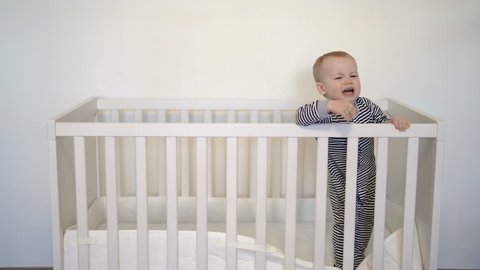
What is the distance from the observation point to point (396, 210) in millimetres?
1771

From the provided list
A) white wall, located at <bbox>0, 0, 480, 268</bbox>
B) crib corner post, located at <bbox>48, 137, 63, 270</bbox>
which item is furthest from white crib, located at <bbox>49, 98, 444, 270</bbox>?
white wall, located at <bbox>0, 0, 480, 268</bbox>

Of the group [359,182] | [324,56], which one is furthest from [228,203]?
[324,56]

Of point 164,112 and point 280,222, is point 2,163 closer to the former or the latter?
point 164,112

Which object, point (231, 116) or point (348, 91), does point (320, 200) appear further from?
point (231, 116)

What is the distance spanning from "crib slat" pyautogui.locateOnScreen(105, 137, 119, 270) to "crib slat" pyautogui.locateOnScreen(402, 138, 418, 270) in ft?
2.56

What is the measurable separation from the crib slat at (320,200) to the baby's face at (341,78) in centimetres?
24

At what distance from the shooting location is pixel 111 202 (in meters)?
1.45

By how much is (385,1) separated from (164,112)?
912 millimetres

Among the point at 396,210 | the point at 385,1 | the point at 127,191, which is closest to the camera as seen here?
the point at 396,210

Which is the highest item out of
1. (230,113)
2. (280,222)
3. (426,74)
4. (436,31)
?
(436,31)

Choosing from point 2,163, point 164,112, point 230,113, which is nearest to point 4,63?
point 2,163

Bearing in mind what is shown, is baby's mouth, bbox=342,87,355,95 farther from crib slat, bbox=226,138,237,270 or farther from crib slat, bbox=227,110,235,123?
crib slat, bbox=227,110,235,123

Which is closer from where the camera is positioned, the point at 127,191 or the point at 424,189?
the point at 424,189

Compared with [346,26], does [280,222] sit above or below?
below
